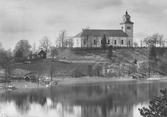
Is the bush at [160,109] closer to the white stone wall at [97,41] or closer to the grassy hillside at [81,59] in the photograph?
the grassy hillside at [81,59]

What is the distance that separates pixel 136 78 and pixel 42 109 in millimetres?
48291

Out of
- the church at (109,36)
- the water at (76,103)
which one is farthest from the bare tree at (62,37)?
the water at (76,103)

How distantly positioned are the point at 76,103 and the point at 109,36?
251 feet

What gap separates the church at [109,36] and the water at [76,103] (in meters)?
59.3

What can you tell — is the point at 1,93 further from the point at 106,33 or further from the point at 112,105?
the point at 106,33

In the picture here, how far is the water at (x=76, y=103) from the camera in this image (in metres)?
36.8

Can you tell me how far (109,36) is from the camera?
389 ft

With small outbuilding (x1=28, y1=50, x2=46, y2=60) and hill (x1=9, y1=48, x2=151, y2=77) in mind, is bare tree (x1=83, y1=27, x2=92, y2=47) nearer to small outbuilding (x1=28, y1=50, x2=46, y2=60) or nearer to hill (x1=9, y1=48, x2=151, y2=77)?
hill (x1=9, y1=48, x2=151, y2=77)

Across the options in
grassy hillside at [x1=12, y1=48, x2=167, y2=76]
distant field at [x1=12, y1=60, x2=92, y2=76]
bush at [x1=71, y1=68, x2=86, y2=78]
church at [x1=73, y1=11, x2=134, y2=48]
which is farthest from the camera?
church at [x1=73, y1=11, x2=134, y2=48]

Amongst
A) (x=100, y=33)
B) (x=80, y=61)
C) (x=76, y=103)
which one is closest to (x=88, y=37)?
(x=100, y=33)

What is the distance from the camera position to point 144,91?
181 feet

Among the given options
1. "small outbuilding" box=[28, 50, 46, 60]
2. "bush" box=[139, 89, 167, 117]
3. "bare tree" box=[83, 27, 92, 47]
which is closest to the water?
"bush" box=[139, 89, 167, 117]

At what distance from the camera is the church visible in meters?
116

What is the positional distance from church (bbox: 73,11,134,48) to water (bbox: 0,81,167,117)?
195ft
